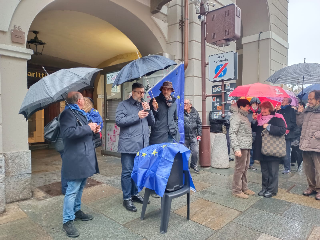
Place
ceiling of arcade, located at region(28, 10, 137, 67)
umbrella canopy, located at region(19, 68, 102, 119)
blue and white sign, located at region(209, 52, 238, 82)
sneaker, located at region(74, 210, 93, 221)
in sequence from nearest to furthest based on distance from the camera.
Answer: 1. umbrella canopy, located at region(19, 68, 102, 119)
2. sneaker, located at region(74, 210, 93, 221)
3. blue and white sign, located at region(209, 52, 238, 82)
4. ceiling of arcade, located at region(28, 10, 137, 67)

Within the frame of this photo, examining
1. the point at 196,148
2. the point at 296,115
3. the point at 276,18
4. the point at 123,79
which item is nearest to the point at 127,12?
the point at 123,79

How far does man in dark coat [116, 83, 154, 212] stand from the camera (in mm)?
3422

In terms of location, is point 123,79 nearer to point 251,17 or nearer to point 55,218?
point 55,218

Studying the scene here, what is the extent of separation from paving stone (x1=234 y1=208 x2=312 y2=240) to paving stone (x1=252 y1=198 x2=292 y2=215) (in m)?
0.16

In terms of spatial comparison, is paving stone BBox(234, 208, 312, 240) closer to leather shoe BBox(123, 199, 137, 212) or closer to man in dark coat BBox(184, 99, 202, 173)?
leather shoe BBox(123, 199, 137, 212)

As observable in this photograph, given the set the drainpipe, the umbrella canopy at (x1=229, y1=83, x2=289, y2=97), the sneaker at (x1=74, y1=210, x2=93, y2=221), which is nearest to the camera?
the sneaker at (x1=74, y1=210, x2=93, y2=221)

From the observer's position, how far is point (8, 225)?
3062 mm

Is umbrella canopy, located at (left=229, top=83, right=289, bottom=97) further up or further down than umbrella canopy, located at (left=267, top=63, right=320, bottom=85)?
further down

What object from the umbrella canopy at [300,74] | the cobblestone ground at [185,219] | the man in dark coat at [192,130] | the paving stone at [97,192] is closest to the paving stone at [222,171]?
the man in dark coat at [192,130]

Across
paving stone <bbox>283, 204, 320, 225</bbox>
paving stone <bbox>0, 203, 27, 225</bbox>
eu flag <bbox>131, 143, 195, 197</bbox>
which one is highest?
eu flag <bbox>131, 143, 195, 197</bbox>

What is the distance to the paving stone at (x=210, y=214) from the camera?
312cm

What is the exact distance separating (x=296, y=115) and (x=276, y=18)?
6.67 metres

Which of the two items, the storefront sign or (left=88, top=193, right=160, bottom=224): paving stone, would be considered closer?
(left=88, top=193, right=160, bottom=224): paving stone

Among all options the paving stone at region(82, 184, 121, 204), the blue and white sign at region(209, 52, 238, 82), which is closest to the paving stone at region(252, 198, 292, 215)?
the paving stone at region(82, 184, 121, 204)
